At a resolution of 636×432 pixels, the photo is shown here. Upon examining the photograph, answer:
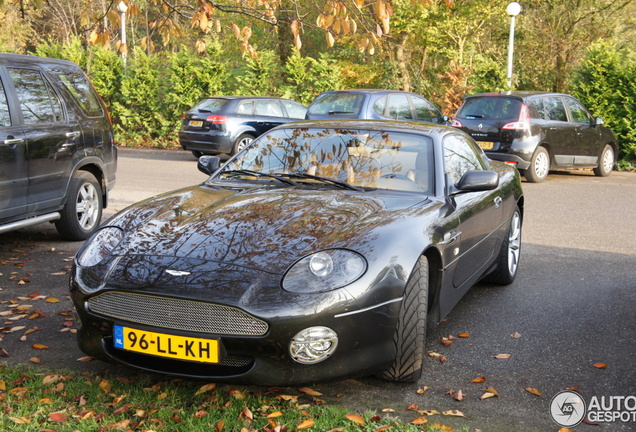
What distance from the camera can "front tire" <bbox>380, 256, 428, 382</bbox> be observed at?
147 inches

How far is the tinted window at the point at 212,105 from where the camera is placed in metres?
16.5

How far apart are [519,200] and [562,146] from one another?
324 inches

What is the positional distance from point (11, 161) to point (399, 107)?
905cm

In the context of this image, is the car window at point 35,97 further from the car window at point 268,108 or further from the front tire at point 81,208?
the car window at point 268,108

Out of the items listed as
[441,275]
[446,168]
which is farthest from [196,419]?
[446,168]

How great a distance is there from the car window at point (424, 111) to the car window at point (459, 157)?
876 cm

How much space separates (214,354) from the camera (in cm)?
331

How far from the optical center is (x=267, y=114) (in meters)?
17.1

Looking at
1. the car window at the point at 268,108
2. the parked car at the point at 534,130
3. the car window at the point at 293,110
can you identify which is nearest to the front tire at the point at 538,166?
the parked car at the point at 534,130

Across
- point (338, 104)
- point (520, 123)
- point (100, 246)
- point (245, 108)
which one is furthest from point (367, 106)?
point (100, 246)

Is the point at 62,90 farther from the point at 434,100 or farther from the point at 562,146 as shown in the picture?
the point at 434,100

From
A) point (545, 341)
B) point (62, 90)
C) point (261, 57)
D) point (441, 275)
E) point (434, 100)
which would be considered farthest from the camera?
point (434, 100)

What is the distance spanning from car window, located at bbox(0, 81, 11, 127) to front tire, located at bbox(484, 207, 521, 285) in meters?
4.67

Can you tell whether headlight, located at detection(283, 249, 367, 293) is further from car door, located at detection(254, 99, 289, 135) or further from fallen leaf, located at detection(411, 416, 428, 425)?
car door, located at detection(254, 99, 289, 135)
